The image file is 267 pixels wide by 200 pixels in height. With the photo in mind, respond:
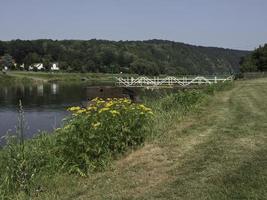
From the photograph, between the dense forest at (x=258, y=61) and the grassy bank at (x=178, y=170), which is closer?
the grassy bank at (x=178, y=170)

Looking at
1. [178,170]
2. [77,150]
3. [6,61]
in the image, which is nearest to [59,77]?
[6,61]

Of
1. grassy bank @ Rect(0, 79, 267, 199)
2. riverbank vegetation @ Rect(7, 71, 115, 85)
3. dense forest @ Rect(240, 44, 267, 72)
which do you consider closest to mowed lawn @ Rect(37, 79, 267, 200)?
grassy bank @ Rect(0, 79, 267, 199)

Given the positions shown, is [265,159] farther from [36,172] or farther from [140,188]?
[36,172]

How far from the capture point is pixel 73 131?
9555 millimetres

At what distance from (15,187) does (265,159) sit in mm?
4567

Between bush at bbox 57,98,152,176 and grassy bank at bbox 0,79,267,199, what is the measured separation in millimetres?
192

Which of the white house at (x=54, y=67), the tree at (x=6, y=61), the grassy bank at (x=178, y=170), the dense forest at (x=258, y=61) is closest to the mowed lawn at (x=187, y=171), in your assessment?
the grassy bank at (x=178, y=170)

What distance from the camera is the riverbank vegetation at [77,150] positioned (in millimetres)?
8227

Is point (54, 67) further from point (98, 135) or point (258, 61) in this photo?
point (98, 135)

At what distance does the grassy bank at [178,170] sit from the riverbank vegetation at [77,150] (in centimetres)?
5

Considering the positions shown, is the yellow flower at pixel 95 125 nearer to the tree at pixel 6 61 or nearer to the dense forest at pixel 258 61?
the dense forest at pixel 258 61

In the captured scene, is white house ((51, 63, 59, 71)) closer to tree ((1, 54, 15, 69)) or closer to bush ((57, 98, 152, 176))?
tree ((1, 54, 15, 69))

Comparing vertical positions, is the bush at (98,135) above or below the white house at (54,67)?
above

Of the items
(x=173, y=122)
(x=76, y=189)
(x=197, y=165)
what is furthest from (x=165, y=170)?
(x=173, y=122)
